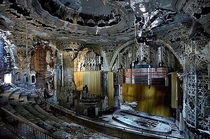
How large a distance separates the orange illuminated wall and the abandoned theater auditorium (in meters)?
0.07

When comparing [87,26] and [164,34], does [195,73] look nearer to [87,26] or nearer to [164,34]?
[164,34]

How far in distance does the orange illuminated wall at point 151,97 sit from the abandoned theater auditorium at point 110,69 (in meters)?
0.07

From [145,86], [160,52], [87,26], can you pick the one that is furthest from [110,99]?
[87,26]

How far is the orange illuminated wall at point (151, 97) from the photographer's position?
11.3 metres

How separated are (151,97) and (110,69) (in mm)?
4564

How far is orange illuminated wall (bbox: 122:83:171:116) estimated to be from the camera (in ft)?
37.1

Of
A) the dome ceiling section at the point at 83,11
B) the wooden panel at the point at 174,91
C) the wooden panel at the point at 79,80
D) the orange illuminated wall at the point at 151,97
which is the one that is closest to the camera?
the dome ceiling section at the point at 83,11

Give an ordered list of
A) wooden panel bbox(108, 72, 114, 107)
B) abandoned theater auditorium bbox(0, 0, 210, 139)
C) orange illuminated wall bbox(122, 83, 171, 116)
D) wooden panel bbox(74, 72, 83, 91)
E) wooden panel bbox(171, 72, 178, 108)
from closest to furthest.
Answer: abandoned theater auditorium bbox(0, 0, 210, 139), wooden panel bbox(171, 72, 178, 108), orange illuminated wall bbox(122, 83, 171, 116), wooden panel bbox(108, 72, 114, 107), wooden panel bbox(74, 72, 83, 91)

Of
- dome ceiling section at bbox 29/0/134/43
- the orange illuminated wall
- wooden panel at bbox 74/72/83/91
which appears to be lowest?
the orange illuminated wall

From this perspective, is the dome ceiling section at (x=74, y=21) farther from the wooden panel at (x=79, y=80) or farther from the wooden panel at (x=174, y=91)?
the wooden panel at (x=79, y=80)

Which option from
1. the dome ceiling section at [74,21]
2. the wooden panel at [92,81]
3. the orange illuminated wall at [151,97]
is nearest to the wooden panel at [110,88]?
the wooden panel at [92,81]

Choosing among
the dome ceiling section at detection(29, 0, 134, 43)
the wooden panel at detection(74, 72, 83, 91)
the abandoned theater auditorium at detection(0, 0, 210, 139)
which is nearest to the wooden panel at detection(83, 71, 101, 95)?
the abandoned theater auditorium at detection(0, 0, 210, 139)

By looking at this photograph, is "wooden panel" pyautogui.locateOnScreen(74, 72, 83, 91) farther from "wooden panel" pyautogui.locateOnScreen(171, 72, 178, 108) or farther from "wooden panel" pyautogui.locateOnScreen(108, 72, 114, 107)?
"wooden panel" pyautogui.locateOnScreen(171, 72, 178, 108)

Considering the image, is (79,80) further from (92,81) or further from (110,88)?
(110,88)
